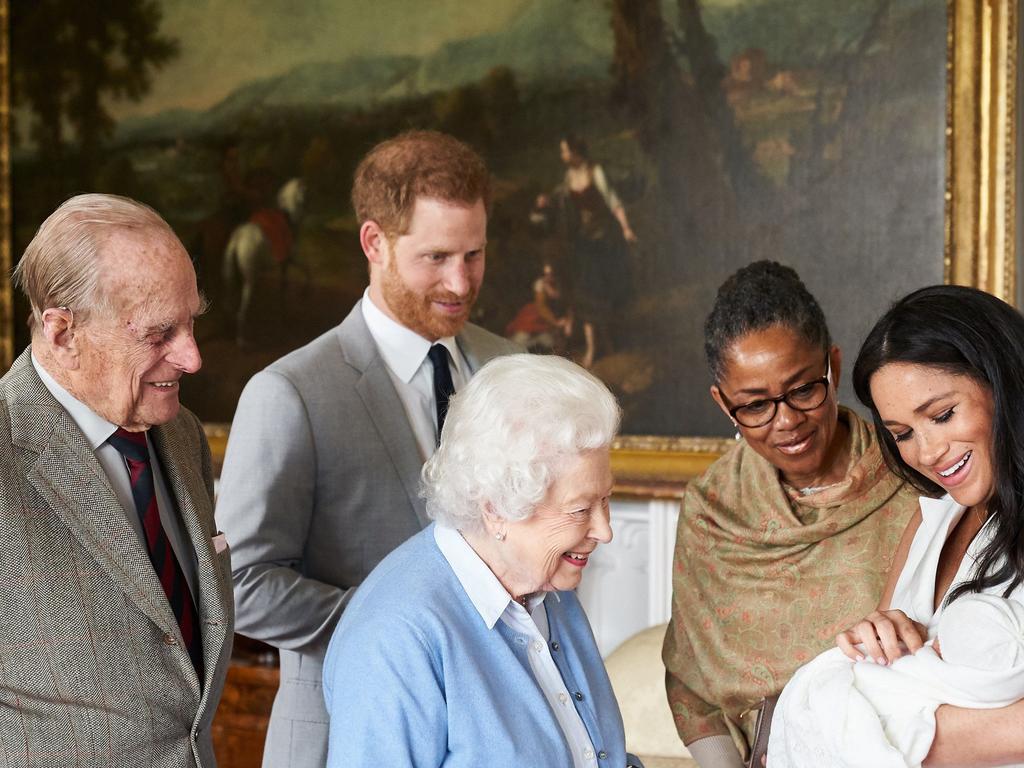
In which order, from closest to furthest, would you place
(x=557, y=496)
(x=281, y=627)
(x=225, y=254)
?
1. (x=557, y=496)
2. (x=281, y=627)
3. (x=225, y=254)

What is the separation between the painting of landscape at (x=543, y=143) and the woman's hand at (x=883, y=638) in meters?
2.76

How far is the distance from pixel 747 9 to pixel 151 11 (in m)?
3.55

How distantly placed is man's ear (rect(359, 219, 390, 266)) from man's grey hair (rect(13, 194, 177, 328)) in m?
1.17

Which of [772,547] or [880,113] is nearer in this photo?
[772,547]

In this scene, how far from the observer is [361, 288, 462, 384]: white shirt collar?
A: 11.6ft

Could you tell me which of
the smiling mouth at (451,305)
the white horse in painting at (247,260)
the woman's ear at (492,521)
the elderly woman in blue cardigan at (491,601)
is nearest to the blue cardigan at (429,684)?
the elderly woman in blue cardigan at (491,601)

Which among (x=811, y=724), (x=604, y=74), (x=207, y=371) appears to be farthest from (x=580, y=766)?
(x=207, y=371)

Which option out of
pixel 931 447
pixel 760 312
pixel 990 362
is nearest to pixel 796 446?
pixel 760 312

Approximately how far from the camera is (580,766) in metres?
2.55

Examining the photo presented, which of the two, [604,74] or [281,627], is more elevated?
[604,74]

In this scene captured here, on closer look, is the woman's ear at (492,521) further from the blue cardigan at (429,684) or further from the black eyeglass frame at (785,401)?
the black eyeglass frame at (785,401)

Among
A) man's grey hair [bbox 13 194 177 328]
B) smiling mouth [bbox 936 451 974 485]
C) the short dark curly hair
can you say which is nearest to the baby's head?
smiling mouth [bbox 936 451 974 485]

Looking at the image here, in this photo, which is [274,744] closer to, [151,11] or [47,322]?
[47,322]

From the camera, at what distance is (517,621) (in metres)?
2.59
